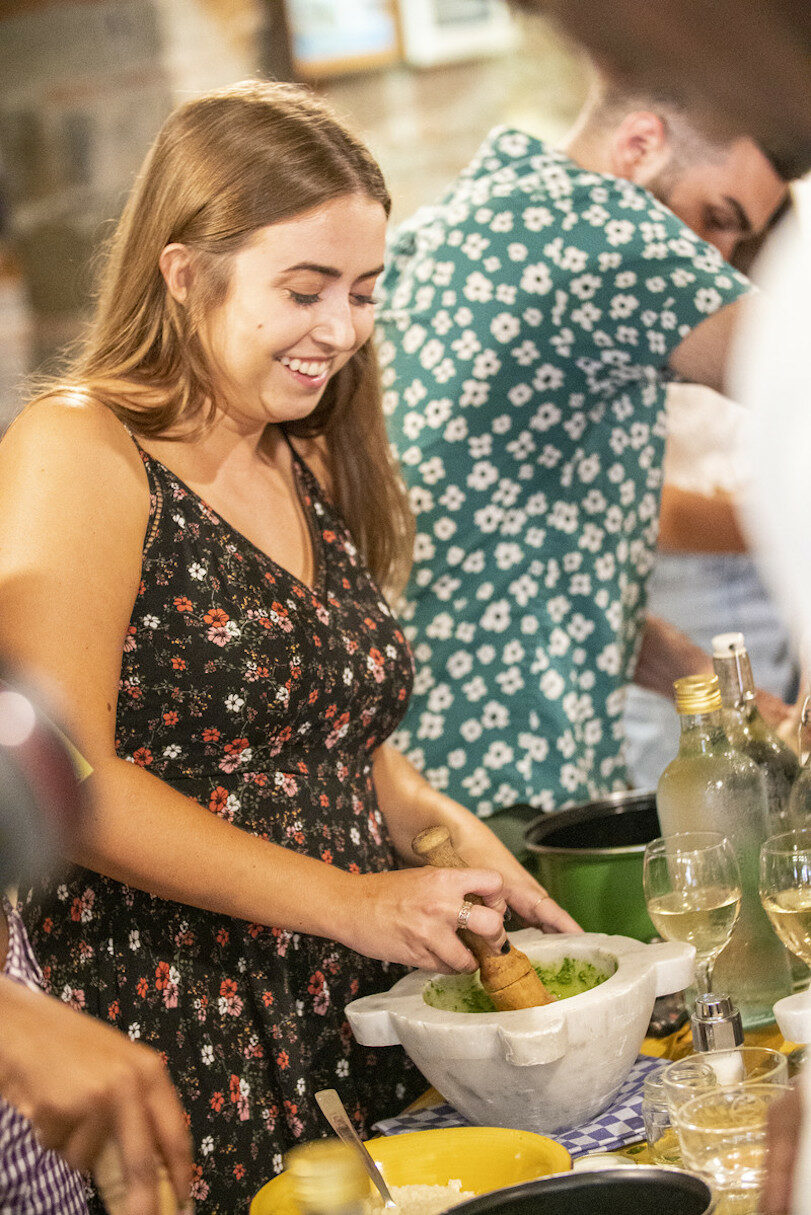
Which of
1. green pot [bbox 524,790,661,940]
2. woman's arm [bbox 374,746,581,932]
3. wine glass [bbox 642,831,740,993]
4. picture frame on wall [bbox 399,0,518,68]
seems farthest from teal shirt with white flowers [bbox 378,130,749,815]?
picture frame on wall [bbox 399,0,518,68]

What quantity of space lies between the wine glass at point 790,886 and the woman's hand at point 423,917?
23 cm

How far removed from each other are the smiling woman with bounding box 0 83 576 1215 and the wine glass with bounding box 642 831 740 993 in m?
0.14

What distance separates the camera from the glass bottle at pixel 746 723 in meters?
1.28

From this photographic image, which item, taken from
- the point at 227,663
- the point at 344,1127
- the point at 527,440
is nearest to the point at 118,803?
the point at 227,663

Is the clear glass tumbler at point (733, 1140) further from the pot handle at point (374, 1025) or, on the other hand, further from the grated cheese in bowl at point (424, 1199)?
the pot handle at point (374, 1025)

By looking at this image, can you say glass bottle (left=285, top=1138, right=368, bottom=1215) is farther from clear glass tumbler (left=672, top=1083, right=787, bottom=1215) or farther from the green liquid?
the green liquid

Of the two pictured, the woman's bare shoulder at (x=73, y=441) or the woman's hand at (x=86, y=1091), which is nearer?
the woman's hand at (x=86, y=1091)

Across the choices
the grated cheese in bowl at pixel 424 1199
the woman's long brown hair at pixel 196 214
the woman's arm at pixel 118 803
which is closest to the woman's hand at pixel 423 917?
the woman's arm at pixel 118 803

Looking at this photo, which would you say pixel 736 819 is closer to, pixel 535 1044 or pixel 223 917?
Result: pixel 535 1044

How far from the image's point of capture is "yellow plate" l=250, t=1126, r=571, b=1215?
979mm

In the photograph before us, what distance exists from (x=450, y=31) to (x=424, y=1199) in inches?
135

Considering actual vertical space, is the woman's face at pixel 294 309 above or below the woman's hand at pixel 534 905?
above

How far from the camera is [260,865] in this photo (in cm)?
123

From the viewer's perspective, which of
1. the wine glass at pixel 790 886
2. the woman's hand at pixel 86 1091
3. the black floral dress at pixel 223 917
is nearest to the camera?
the woman's hand at pixel 86 1091
